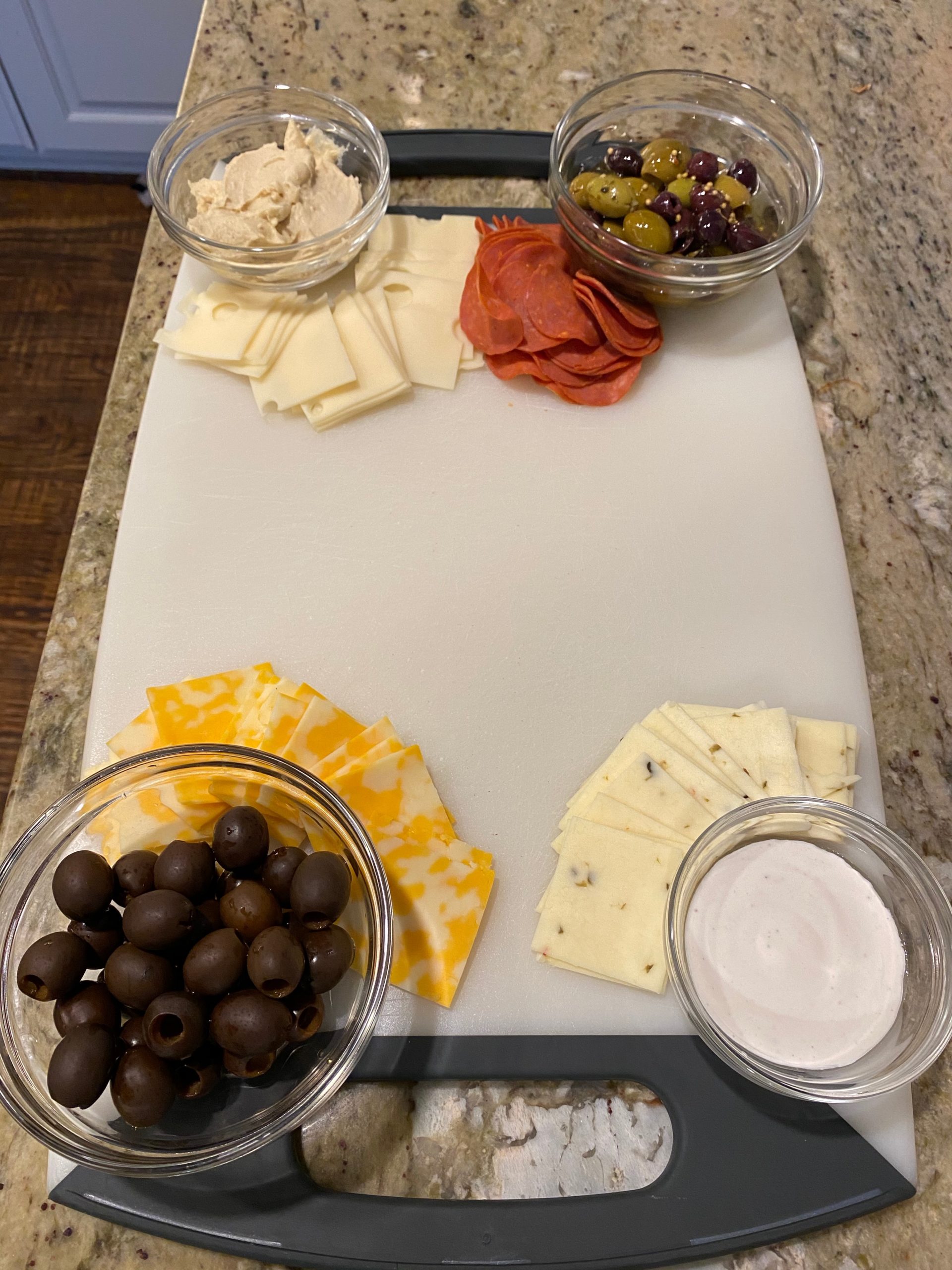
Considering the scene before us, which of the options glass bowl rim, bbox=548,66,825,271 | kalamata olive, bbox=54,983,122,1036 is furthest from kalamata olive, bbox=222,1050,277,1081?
glass bowl rim, bbox=548,66,825,271

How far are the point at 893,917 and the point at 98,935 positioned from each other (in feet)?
2.63

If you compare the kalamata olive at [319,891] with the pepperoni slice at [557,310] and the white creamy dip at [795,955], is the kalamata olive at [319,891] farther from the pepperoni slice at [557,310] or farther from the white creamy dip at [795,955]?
the pepperoni slice at [557,310]

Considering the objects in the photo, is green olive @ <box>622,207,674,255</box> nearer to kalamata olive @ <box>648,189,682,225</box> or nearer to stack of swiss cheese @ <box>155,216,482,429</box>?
kalamata olive @ <box>648,189,682,225</box>

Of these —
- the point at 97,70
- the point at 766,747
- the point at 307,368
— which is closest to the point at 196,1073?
the point at 766,747

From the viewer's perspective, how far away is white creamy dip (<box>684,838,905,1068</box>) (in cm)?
87

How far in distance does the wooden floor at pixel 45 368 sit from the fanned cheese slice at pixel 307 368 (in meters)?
1.14

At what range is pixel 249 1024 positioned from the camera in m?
0.74

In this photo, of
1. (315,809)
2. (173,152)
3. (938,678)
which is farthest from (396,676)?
(173,152)

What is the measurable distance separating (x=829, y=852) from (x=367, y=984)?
51cm

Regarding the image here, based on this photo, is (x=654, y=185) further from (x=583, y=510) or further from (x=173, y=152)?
(x=173, y=152)

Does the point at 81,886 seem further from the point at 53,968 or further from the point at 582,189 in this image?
the point at 582,189

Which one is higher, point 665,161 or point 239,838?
point 665,161

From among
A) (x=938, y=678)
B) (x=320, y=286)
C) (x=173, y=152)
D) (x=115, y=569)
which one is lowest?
(x=938, y=678)

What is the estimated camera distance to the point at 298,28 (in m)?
1.55
